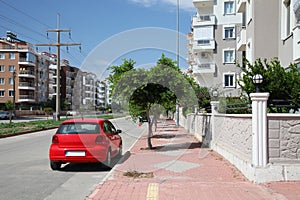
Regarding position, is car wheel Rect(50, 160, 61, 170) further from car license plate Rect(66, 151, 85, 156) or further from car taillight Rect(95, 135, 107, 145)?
car taillight Rect(95, 135, 107, 145)

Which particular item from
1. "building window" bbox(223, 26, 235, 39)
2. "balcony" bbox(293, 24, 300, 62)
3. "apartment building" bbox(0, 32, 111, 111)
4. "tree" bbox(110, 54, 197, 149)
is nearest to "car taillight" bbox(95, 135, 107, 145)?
"tree" bbox(110, 54, 197, 149)

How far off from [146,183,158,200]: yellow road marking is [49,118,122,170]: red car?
2735 millimetres

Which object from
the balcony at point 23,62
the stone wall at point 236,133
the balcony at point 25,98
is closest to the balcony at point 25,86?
the balcony at point 25,98

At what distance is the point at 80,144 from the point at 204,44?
33.7 meters

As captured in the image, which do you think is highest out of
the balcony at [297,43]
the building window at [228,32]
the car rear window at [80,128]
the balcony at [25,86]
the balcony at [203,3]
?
the balcony at [203,3]

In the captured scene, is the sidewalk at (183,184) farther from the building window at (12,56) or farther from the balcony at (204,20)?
the building window at (12,56)

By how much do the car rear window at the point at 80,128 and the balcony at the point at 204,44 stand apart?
3242cm

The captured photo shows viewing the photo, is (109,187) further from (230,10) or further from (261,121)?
(230,10)

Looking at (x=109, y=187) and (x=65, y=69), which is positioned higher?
(x=65, y=69)

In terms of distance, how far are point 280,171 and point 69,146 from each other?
18.5 feet

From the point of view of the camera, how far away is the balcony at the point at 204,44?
40.6 meters

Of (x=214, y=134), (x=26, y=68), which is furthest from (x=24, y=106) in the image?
(x=214, y=134)

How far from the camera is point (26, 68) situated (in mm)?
75875

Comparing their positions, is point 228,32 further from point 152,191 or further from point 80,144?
point 152,191
